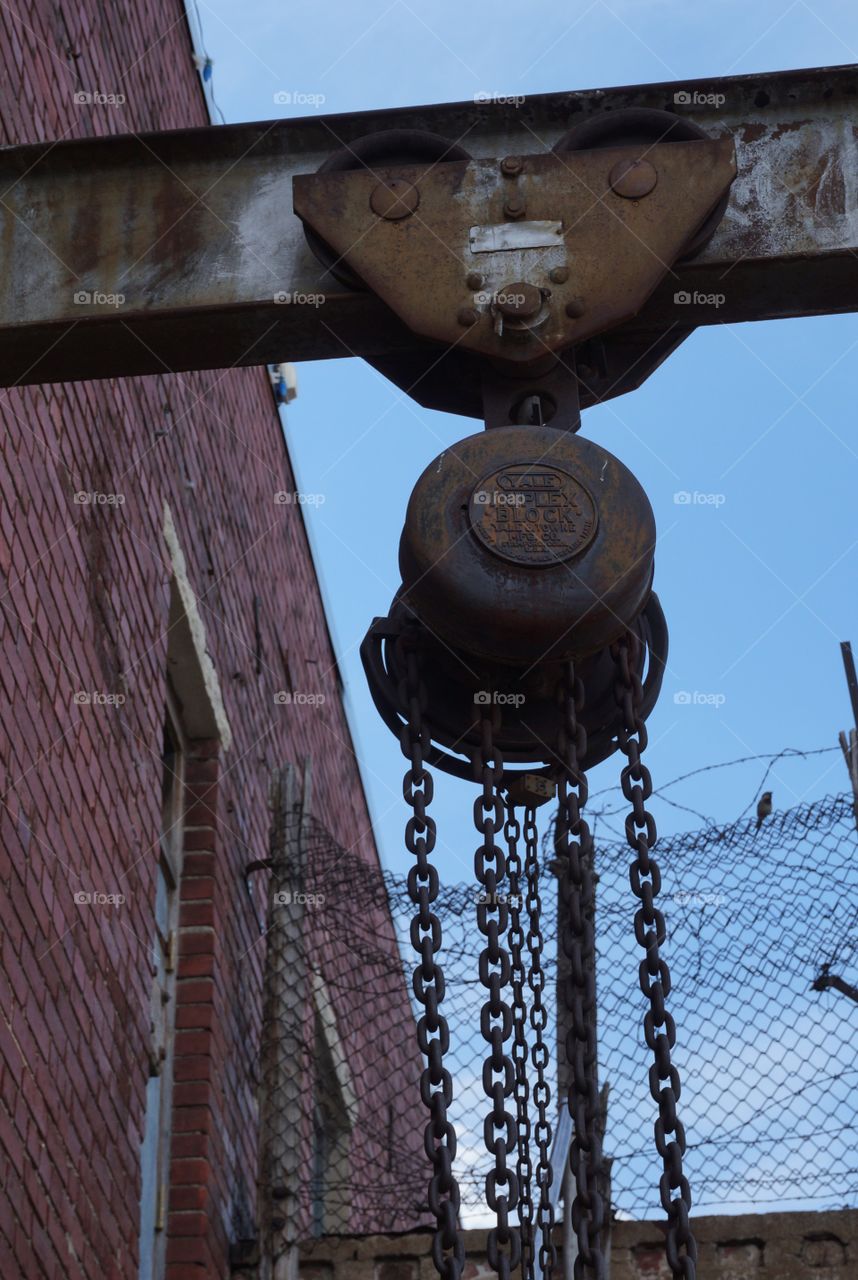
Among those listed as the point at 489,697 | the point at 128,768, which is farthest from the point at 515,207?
the point at 128,768

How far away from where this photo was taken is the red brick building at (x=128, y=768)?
5070 mm

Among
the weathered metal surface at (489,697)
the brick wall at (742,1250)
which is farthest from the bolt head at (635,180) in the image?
the brick wall at (742,1250)

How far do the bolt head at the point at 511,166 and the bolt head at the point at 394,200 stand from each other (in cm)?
18

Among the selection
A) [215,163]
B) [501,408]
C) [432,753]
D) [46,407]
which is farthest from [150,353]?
[46,407]

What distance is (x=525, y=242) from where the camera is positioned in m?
3.79

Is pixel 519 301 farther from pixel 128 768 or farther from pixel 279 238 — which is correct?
pixel 128 768

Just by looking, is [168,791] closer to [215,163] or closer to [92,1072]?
[92,1072]

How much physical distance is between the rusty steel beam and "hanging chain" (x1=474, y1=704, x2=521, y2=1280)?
91 centimetres

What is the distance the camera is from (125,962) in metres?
6.09

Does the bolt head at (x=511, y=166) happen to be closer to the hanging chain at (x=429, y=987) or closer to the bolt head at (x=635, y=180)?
the bolt head at (x=635, y=180)

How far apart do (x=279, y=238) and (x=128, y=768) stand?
2.79 m

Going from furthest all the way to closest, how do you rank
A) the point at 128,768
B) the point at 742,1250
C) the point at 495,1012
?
the point at 128,768, the point at 742,1250, the point at 495,1012

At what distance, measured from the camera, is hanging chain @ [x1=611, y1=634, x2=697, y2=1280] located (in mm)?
3121

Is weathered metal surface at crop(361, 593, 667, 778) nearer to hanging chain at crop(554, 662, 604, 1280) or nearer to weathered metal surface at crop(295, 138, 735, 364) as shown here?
hanging chain at crop(554, 662, 604, 1280)
